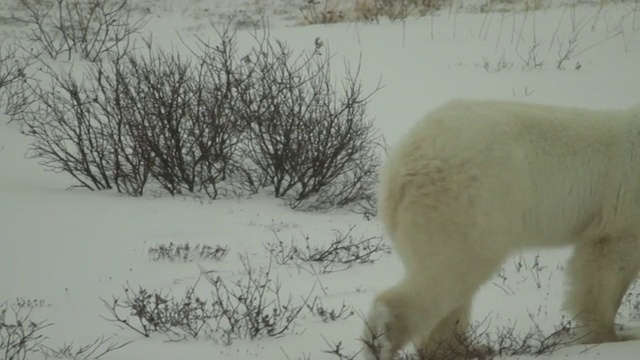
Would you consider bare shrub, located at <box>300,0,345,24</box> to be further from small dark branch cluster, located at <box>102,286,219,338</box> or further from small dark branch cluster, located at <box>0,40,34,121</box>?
small dark branch cluster, located at <box>102,286,219,338</box>

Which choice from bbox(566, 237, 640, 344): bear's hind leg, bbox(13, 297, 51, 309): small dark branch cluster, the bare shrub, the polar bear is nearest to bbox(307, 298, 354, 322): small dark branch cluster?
the polar bear

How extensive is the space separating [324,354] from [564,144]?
1.94 m

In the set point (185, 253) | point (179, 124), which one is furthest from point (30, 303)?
Result: point (179, 124)

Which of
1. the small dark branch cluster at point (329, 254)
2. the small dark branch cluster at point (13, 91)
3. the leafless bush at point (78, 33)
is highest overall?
the leafless bush at point (78, 33)

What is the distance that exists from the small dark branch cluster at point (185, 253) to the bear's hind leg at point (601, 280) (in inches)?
131

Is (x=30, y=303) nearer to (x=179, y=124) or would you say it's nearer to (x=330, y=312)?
(x=330, y=312)

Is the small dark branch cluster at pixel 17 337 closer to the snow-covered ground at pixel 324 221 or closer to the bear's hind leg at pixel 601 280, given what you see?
the snow-covered ground at pixel 324 221

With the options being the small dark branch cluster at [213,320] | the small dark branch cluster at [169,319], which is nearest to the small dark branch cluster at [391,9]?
the small dark branch cluster at [213,320]

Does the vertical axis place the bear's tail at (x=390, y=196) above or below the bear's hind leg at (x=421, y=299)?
above

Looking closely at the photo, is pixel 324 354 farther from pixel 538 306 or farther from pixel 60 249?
pixel 60 249

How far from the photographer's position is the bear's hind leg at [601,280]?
4809mm

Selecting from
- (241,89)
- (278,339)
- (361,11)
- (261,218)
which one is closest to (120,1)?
(361,11)

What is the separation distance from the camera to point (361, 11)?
17438mm

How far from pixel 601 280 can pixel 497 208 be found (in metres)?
1.06
